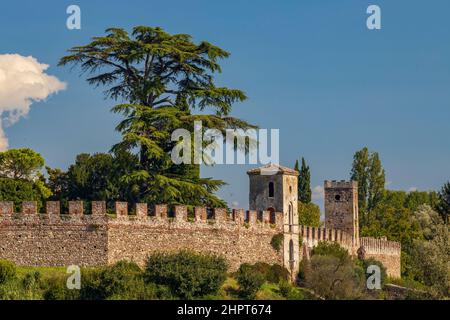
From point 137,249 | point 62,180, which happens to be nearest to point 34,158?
point 62,180

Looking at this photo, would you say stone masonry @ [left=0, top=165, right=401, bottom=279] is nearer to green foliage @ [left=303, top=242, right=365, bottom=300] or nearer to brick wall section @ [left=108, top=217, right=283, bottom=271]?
brick wall section @ [left=108, top=217, right=283, bottom=271]

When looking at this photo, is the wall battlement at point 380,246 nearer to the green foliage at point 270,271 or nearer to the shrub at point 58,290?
the green foliage at point 270,271

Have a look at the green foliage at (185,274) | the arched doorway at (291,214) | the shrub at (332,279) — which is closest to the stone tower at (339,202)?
the arched doorway at (291,214)

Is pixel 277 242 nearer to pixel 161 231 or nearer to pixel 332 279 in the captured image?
pixel 332 279

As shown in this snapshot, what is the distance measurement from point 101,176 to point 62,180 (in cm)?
388

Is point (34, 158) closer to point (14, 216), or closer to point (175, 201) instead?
point (175, 201)

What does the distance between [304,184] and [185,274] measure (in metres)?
37.0

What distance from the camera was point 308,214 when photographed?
75.7m

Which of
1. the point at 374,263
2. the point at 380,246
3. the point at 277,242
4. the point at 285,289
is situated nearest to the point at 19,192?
the point at 277,242

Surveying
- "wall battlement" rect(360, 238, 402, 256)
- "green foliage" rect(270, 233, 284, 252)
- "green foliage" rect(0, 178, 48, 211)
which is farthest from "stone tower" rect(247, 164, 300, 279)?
"wall battlement" rect(360, 238, 402, 256)

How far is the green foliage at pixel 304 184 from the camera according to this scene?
8000cm

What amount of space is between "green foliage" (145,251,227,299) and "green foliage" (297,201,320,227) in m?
29.1
